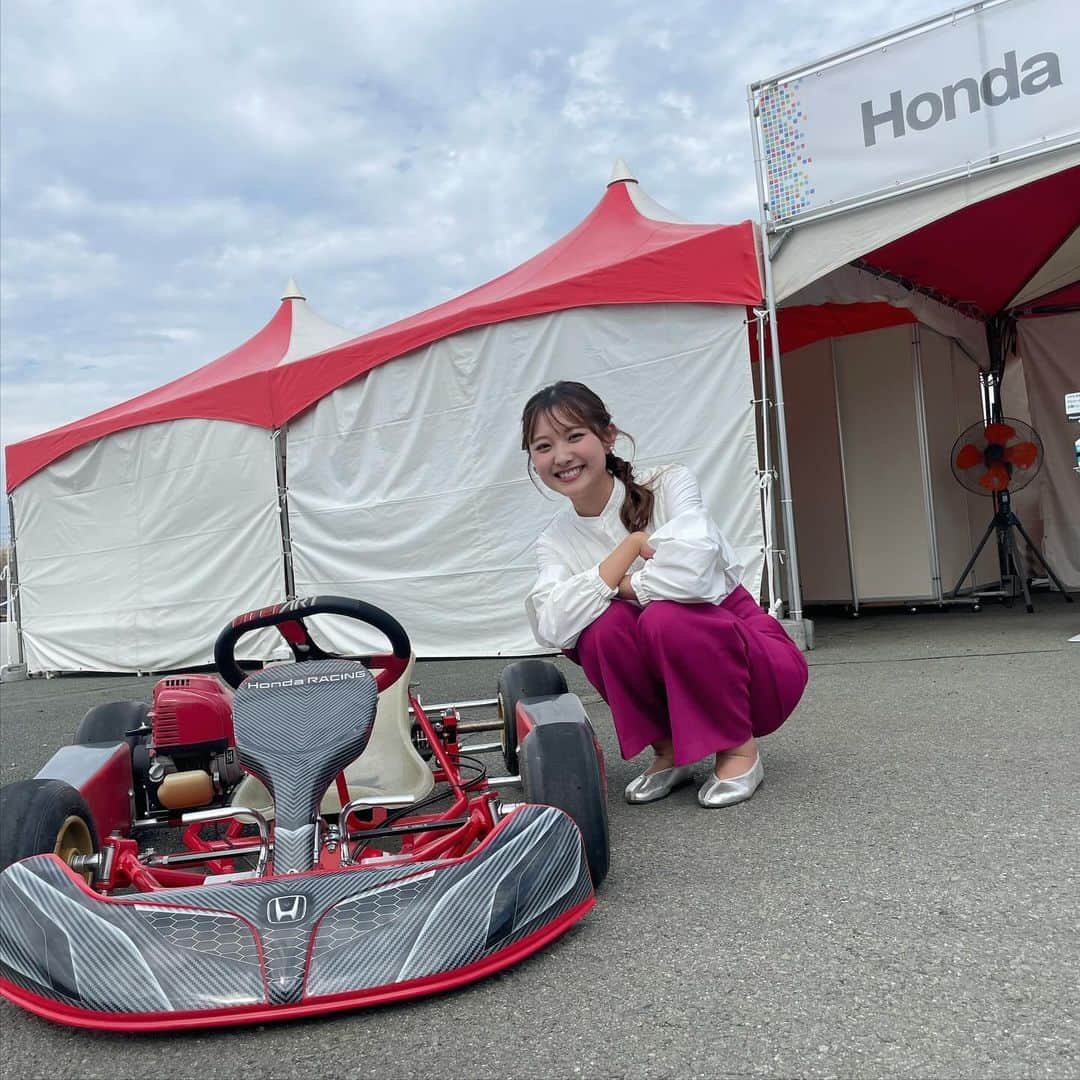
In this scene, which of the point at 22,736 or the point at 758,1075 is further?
the point at 22,736

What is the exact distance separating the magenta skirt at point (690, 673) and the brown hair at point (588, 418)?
0.80ft

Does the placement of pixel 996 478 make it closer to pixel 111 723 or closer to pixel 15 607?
pixel 111 723

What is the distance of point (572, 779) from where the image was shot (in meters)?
1.93

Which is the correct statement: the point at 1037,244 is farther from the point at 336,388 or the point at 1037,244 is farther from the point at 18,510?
the point at 18,510

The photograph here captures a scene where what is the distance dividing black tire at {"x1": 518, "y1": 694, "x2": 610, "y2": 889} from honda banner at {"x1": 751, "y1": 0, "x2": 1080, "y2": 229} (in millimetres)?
4104

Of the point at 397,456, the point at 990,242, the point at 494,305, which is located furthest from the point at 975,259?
the point at 397,456

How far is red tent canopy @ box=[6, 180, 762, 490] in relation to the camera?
5.50 meters

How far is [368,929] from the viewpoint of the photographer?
1476 mm

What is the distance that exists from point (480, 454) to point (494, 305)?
2.99ft

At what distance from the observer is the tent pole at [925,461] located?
7211 millimetres

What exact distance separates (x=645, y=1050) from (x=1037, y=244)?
697cm

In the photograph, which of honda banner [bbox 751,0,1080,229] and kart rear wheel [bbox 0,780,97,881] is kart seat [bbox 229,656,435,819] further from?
honda banner [bbox 751,0,1080,229]

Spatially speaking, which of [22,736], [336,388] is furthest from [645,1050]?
[336,388]

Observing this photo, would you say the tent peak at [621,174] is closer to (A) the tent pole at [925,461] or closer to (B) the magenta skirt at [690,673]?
(A) the tent pole at [925,461]
